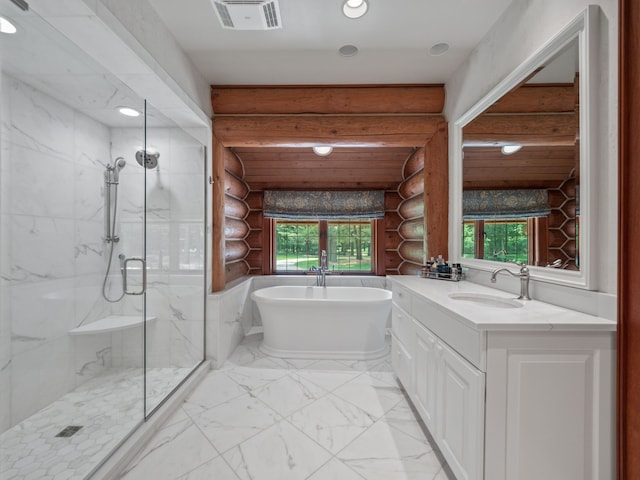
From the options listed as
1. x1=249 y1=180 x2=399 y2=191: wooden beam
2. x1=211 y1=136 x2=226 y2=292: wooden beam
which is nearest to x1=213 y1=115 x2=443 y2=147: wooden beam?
x1=211 y1=136 x2=226 y2=292: wooden beam

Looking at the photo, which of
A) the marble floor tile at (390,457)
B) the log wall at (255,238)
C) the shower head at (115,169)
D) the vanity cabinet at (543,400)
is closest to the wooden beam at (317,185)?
the log wall at (255,238)

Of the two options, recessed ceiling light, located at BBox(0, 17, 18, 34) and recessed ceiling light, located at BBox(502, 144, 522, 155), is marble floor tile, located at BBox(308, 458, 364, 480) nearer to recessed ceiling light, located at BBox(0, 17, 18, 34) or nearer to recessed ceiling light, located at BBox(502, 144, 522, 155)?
recessed ceiling light, located at BBox(502, 144, 522, 155)

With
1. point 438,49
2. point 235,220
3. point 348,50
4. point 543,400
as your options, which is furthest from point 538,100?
point 235,220

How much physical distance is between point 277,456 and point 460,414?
3.43ft

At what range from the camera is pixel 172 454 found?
5.61 feet

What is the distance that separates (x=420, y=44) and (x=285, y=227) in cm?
277

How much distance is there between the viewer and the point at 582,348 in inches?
47.1

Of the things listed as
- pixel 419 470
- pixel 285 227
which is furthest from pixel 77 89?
pixel 419 470

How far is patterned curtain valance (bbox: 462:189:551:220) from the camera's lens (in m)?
1.72

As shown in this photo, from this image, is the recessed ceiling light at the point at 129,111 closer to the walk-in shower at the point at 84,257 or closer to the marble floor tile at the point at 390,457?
the walk-in shower at the point at 84,257

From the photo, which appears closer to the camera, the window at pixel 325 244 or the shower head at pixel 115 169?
the shower head at pixel 115 169

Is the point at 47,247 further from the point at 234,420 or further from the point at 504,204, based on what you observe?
the point at 504,204

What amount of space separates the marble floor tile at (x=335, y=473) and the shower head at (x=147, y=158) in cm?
245

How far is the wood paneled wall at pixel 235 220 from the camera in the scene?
11.6 feet
